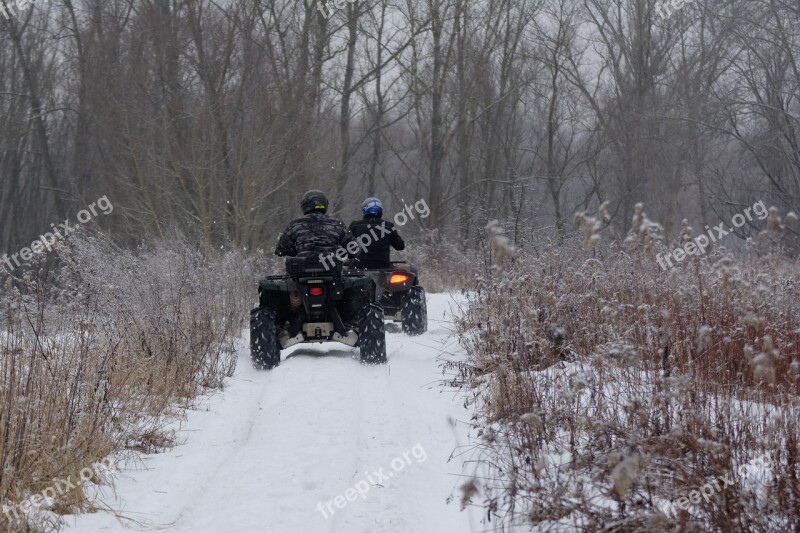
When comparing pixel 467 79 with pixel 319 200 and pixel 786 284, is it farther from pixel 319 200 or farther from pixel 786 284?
pixel 786 284

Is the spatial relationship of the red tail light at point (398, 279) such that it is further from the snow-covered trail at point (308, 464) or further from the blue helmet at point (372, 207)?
the snow-covered trail at point (308, 464)

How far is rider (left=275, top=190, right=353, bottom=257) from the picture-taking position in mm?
9016

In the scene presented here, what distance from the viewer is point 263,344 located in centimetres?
848

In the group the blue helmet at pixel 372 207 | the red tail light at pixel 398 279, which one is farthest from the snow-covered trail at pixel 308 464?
the blue helmet at pixel 372 207

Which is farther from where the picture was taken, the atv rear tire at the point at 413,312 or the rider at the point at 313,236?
the atv rear tire at the point at 413,312

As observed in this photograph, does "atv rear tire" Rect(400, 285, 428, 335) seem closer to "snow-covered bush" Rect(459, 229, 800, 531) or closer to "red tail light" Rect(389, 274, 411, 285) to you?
"red tail light" Rect(389, 274, 411, 285)

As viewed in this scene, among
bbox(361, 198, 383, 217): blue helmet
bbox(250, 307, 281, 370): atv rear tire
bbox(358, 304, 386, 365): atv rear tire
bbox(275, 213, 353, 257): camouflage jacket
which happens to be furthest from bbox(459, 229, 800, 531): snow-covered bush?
bbox(361, 198, 383, 217): blue helmet

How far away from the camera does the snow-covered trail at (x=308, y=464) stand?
4219 millimetres

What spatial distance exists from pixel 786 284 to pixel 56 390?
552 centimetres

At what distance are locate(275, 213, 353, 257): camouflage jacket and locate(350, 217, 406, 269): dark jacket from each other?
2.52 metres

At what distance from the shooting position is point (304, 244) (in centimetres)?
902

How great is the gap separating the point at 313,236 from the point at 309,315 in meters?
0.88

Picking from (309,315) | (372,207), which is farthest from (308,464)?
(372,207)

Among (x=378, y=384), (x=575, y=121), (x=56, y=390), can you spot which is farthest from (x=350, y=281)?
(x=575, y=121)
